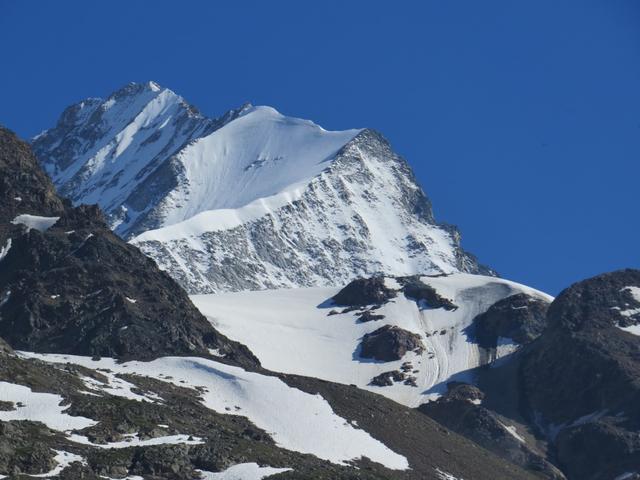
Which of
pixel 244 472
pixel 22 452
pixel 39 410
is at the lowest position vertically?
pixel 22 452

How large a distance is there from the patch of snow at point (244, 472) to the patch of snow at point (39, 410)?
16063 mm

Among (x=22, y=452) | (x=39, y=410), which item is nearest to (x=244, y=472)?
(x=39, y=410)

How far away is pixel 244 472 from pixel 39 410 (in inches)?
926

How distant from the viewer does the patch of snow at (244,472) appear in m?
162

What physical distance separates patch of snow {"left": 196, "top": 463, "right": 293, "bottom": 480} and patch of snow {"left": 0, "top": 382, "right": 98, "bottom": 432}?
52.7 ft

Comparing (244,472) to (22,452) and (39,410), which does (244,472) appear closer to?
(39,410)

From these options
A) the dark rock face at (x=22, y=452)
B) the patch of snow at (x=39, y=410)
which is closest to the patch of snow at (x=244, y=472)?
the patch of snow at (x=39, y=410)

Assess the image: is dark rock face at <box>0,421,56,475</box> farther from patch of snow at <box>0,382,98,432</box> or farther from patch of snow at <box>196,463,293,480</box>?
patch of snow at <box>196,463,293,480</box>

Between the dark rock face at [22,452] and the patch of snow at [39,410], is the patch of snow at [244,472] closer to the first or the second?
the patch of snow at [39,410]

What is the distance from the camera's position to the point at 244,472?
166 meters

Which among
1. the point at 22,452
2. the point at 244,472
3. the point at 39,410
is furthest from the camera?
the point at 39,410

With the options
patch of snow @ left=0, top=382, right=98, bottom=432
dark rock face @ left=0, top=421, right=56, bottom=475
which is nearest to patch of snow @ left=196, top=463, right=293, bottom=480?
patch of snow @ left=0, top=382, right=98, bottom=432

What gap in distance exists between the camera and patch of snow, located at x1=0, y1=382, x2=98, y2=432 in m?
168

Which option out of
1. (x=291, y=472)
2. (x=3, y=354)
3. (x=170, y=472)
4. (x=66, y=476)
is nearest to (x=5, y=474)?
(x=66, y=476)
